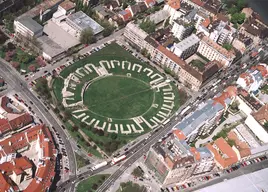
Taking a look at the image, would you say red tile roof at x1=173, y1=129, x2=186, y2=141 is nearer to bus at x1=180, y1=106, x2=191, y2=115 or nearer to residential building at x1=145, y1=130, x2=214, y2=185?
residential building at x1=145, y1=130, x2=214, y2=185

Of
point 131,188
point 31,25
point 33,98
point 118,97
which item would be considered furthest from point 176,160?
point 31,25

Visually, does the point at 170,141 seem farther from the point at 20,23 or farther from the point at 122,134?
the point at 20,23

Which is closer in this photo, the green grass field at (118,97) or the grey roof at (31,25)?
the green grass field at (118,97)

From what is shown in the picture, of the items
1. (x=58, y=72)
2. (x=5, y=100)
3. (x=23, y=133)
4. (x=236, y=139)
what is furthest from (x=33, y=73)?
(x=236, y=139)

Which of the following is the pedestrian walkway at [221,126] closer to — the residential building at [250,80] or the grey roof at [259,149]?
the residential building at [250,80]

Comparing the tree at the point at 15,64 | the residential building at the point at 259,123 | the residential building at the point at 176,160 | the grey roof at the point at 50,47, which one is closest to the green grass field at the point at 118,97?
the grey roof at the point at 50,47
